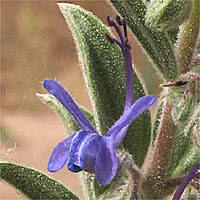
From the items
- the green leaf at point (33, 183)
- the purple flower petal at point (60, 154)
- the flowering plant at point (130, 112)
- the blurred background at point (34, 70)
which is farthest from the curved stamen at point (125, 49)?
the blurred background at point (34, 70)

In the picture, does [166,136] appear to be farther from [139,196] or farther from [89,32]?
[89,32]

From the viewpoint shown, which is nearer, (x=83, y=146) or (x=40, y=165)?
(x=83, y=146)

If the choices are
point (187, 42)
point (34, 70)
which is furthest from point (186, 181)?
point (34, 70)

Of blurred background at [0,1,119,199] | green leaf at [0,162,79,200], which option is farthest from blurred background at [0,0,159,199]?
green leaf at [0,162,79,200]

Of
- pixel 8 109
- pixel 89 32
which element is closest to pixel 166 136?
pixel 89 32

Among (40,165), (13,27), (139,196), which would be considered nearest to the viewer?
(139,196)
